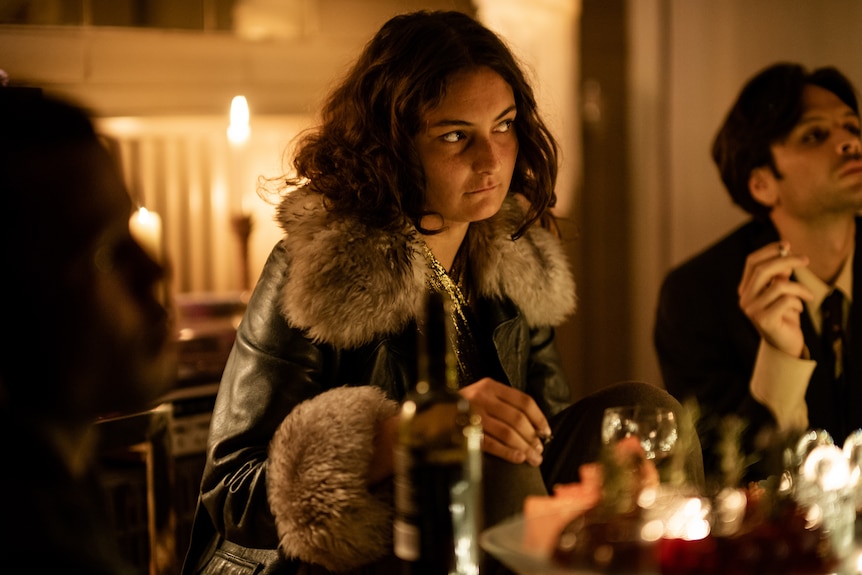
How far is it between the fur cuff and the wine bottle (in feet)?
1.06

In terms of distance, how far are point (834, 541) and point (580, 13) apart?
7.41ft

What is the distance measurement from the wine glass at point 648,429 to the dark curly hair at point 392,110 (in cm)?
53

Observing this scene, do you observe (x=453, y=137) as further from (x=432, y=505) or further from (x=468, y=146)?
(x=432, y=505)

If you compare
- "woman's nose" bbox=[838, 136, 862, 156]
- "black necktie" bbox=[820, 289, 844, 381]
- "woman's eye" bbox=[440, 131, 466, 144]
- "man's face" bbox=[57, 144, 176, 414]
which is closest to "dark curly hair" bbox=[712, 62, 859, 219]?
"woman's nose" bbox=[838, 136, 862, 156]

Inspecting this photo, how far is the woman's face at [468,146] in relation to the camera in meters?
1.47

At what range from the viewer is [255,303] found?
147cm

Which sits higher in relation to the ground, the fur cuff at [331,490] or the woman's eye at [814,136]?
the woman's eye at [814,136]

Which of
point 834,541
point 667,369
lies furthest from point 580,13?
point 834,541

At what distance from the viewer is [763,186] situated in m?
2.04

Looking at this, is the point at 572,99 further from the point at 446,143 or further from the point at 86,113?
the point at 86,113

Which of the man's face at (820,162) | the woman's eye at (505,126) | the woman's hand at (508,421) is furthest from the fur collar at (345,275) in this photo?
the man's face at (820,162)

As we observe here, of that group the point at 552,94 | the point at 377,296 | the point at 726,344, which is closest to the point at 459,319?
the point at 377,296

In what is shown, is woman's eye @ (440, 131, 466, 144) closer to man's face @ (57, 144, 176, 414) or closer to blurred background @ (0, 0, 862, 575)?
blurred background @ (0, 0, 862, 575)

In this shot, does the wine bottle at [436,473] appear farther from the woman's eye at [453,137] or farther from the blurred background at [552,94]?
the blurred background at [552,94]
